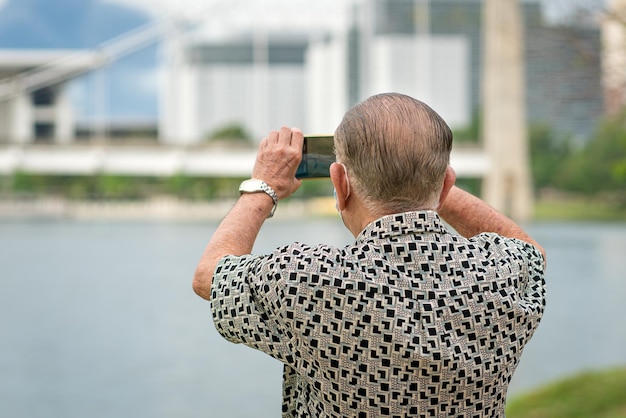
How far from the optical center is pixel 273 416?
6016 millimetres

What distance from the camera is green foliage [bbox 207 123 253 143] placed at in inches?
1551

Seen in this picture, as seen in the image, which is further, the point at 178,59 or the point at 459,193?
the point at 178,59

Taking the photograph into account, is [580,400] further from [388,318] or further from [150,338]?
[150,338]

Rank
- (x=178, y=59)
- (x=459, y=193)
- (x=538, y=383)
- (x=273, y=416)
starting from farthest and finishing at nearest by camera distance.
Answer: (x=178, y=59) < (x=538, y=383) < (x=273, y=416) < (x=459, y=193)

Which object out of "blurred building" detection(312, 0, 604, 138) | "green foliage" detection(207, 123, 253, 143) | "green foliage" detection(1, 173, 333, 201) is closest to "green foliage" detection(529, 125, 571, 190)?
"blurred building" detection(312, 0, 604, 138)

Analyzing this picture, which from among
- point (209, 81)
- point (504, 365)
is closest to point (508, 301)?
point (504, 365)

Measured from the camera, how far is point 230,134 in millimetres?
39688

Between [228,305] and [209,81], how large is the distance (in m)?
49.6

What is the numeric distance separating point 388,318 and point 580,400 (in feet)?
11.3

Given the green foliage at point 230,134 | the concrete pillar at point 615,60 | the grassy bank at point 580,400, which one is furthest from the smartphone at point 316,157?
the green foliage at point 230,134

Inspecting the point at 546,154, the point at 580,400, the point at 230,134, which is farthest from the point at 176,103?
the point at 580,400

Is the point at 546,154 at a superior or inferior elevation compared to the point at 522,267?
inferior

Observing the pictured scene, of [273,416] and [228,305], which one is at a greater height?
[228,305]

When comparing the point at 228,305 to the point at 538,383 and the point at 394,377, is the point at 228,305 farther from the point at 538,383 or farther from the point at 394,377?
the point at 538,383
